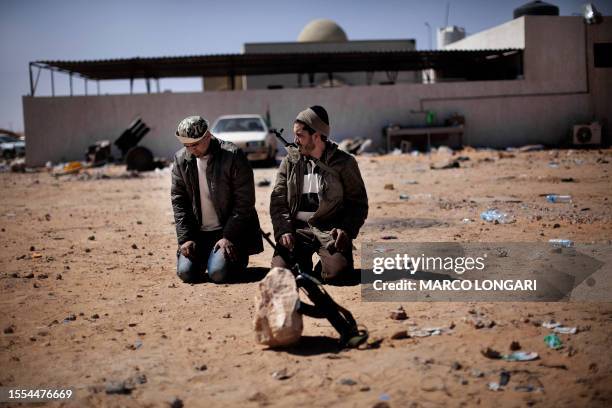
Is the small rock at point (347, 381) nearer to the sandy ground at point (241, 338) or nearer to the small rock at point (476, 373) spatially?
the sandy ground at point (241, 338)

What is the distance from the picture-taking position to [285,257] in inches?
186

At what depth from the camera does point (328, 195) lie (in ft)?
15.6

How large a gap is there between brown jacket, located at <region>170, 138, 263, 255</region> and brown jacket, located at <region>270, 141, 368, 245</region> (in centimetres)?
33

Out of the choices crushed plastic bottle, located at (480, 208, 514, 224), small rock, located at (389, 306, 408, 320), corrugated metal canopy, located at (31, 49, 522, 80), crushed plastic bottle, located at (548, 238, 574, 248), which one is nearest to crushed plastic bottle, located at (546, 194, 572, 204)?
crushed plastic bottle, located at (480, 208, 514, 224)

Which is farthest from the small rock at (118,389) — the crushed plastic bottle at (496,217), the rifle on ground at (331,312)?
the crushed plastic bottle at (496,217)

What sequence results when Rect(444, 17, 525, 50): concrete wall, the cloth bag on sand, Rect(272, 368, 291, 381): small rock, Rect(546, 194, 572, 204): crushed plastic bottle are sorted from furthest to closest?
Rect(444, 17, 525, 50): concrete wall → Rect(546, 194, 572, 204): crushed plastic bottle → the cloth bag on sand → Rect(272, 368, 291, 381): small rock

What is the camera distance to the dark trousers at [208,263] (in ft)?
16.3

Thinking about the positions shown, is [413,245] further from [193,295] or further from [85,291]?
[85,291]

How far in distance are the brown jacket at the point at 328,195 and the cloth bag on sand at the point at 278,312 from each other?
4.15 feet

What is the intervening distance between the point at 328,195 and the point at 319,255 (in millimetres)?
526

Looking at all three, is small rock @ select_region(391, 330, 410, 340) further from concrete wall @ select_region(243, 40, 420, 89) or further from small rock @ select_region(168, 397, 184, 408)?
concrete wall @ select_region(243, 40, 420, 89)

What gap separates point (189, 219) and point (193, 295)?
30.3 inches

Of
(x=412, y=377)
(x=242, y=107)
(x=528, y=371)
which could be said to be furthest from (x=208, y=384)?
(x=242, y=107)

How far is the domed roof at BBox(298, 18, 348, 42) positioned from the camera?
109ft
